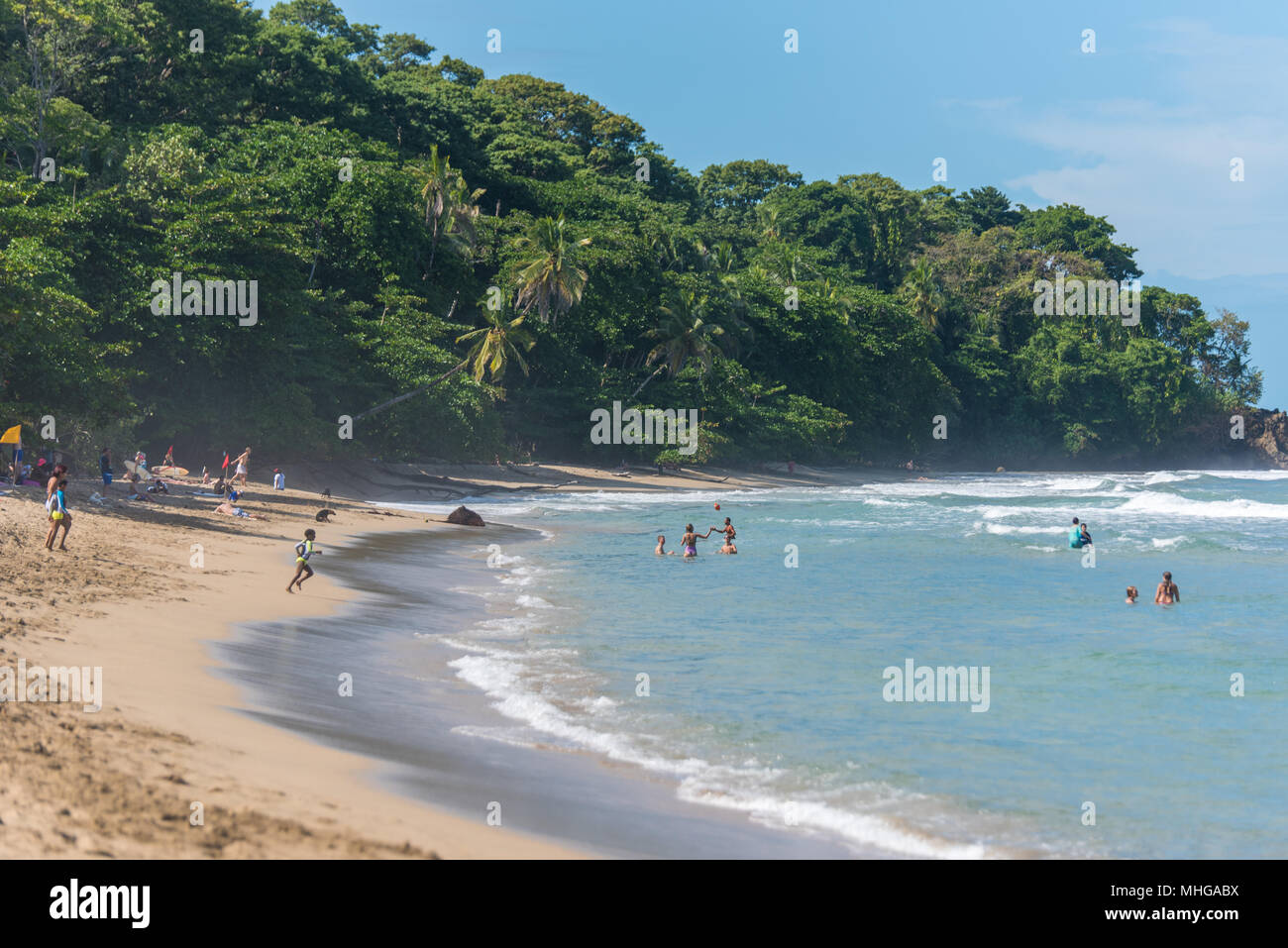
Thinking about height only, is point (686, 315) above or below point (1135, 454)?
above

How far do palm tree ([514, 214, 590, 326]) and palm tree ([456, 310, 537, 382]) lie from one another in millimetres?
1453

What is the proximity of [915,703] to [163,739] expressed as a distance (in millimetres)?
7962

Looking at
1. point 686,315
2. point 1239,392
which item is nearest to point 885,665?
point 686,315

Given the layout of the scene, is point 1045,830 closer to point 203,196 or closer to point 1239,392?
point 203,196

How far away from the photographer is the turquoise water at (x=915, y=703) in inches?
342

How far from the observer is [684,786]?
889 centimetres

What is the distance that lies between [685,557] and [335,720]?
1637 cm

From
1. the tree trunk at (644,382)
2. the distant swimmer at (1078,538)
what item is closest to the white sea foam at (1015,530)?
the distant swimmer at (1078,538)

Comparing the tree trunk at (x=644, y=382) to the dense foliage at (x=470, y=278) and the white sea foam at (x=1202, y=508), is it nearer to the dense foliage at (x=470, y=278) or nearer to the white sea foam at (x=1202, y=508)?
the dense foliage at (x=470, y=278)

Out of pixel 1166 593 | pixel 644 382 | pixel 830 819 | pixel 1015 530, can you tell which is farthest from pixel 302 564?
pixel 644 382

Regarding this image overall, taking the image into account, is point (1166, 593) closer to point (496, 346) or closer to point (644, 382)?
point (496, 346)

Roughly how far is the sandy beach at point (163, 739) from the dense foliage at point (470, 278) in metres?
9.12
